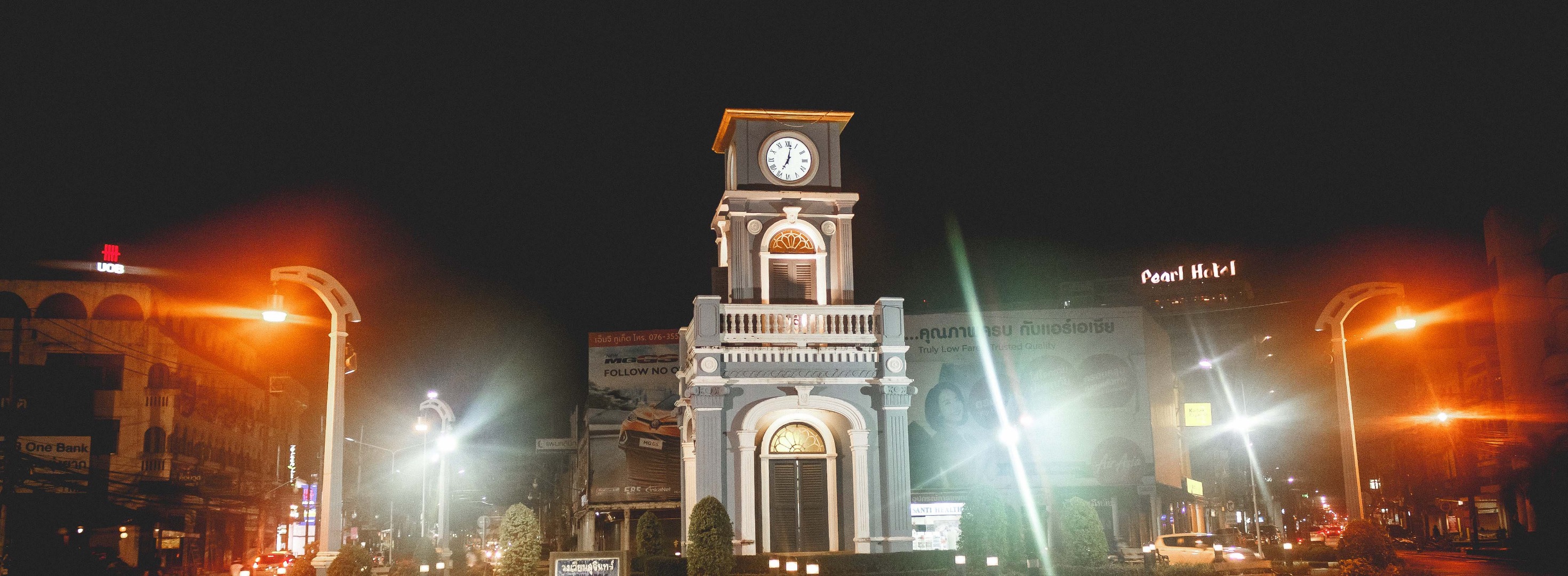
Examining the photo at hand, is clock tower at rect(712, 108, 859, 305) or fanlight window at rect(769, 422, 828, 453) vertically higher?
clock tower at rect(712, 108, 859, 305)

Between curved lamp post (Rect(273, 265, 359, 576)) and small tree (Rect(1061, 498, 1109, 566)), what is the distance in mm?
14885

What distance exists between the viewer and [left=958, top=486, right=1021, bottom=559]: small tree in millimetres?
24750

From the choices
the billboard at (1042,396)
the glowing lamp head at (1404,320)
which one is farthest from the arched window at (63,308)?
the glowing lamp head at (1404,320)

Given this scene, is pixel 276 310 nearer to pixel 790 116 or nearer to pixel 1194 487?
pixel 790 116

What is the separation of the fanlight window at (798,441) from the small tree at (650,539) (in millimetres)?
3788

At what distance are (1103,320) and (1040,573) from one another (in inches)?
1090

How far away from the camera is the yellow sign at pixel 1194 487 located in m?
59.4

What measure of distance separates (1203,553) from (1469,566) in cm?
1055

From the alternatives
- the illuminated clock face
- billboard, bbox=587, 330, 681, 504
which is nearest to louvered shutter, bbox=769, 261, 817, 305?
the illuminated clock face

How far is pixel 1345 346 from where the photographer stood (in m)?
24.2

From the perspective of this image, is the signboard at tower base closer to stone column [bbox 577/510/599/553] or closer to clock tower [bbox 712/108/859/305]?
clock tower [bbox 712/108/859/305]

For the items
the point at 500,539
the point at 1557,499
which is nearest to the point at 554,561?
the point at 500,539

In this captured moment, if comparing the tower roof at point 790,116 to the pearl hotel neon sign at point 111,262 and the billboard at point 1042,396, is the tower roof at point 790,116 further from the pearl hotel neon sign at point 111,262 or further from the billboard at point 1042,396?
the pearl hotel neon sign at point 111,262

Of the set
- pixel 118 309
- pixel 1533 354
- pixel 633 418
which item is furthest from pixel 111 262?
pixel 1533 354
